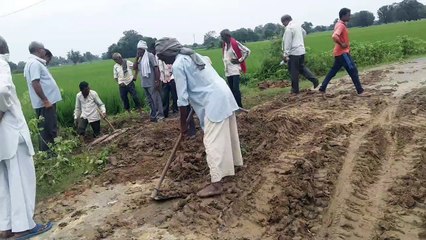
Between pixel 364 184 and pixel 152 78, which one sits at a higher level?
pixel 152 78

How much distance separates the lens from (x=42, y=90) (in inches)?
268

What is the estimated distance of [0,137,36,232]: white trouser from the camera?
4.40 meters

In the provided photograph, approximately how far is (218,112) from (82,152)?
12.4ft

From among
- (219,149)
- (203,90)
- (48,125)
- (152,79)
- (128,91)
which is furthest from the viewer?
(128,91)

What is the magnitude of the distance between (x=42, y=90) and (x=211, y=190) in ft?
11.2

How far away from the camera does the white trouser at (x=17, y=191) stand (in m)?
4.40

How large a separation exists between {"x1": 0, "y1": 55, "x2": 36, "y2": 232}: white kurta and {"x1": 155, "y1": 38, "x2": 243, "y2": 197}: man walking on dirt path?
1458 mm

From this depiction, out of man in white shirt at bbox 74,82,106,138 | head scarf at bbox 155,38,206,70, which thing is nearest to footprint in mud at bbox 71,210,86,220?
head scarf at bbox 155,38,206,70

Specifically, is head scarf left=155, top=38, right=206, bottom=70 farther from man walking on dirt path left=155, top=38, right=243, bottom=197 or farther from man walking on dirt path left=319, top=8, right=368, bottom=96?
man walking on dirt path left=319, top=8, right=368, bottom=96

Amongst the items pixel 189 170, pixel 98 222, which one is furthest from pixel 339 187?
pixel 98 222

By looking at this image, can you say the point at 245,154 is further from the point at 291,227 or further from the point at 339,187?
the point at 291,227

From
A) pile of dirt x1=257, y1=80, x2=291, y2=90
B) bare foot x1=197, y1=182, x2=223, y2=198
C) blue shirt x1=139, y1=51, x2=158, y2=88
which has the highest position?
blue shirt x1=139, y1=51, x2=158, y2=88

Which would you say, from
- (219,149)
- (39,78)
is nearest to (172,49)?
(219,149)

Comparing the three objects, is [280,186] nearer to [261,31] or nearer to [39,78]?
[39,78]
